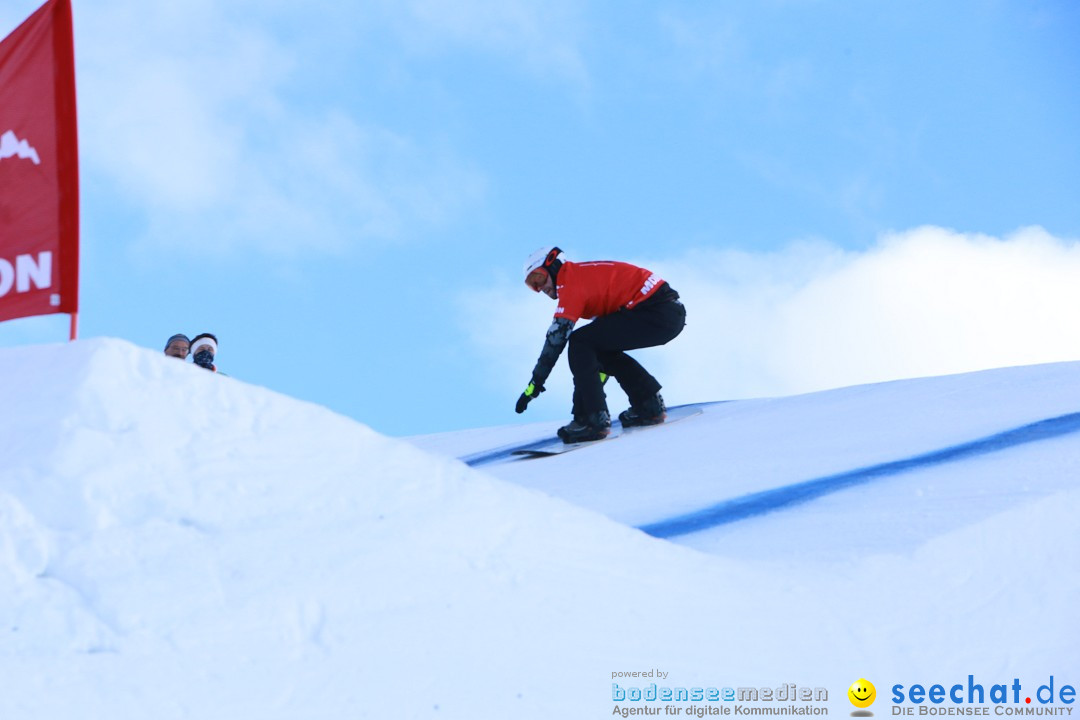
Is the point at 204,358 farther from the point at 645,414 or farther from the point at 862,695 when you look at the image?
the point at 862,695

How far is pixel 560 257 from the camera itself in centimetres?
552

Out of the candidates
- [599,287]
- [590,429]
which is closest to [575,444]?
[590,429]

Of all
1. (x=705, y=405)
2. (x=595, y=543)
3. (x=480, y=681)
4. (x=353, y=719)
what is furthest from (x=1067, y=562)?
(x=705, y=405)

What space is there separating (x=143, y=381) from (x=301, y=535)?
0.59 metres

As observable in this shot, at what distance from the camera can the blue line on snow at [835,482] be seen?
350 centimetres

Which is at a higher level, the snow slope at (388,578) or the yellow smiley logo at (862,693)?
the snow slope at (388,578)

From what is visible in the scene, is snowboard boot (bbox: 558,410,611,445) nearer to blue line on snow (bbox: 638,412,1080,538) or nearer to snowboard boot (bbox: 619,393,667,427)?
snowboard boot (bbox: 619,393,667,427)

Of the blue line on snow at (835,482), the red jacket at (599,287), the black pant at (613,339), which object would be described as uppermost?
the red jacket at (599,287)

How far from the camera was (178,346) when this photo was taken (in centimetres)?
595

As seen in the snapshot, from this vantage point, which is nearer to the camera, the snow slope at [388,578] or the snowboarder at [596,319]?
the snow slope at [388,578]

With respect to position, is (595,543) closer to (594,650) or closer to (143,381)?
(594,650)

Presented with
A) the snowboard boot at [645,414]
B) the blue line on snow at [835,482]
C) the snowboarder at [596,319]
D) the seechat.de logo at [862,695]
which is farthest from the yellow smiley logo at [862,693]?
the snowboard boot at [645,414]

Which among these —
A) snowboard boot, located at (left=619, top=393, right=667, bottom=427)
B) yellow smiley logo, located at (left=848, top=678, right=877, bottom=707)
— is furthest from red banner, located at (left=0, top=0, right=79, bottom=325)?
yellow smiley logo, located at (left=848, top=678, right=877, bottom=707)

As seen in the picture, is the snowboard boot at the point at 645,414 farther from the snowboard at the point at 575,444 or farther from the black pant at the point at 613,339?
the black pant at the point at 613,339
